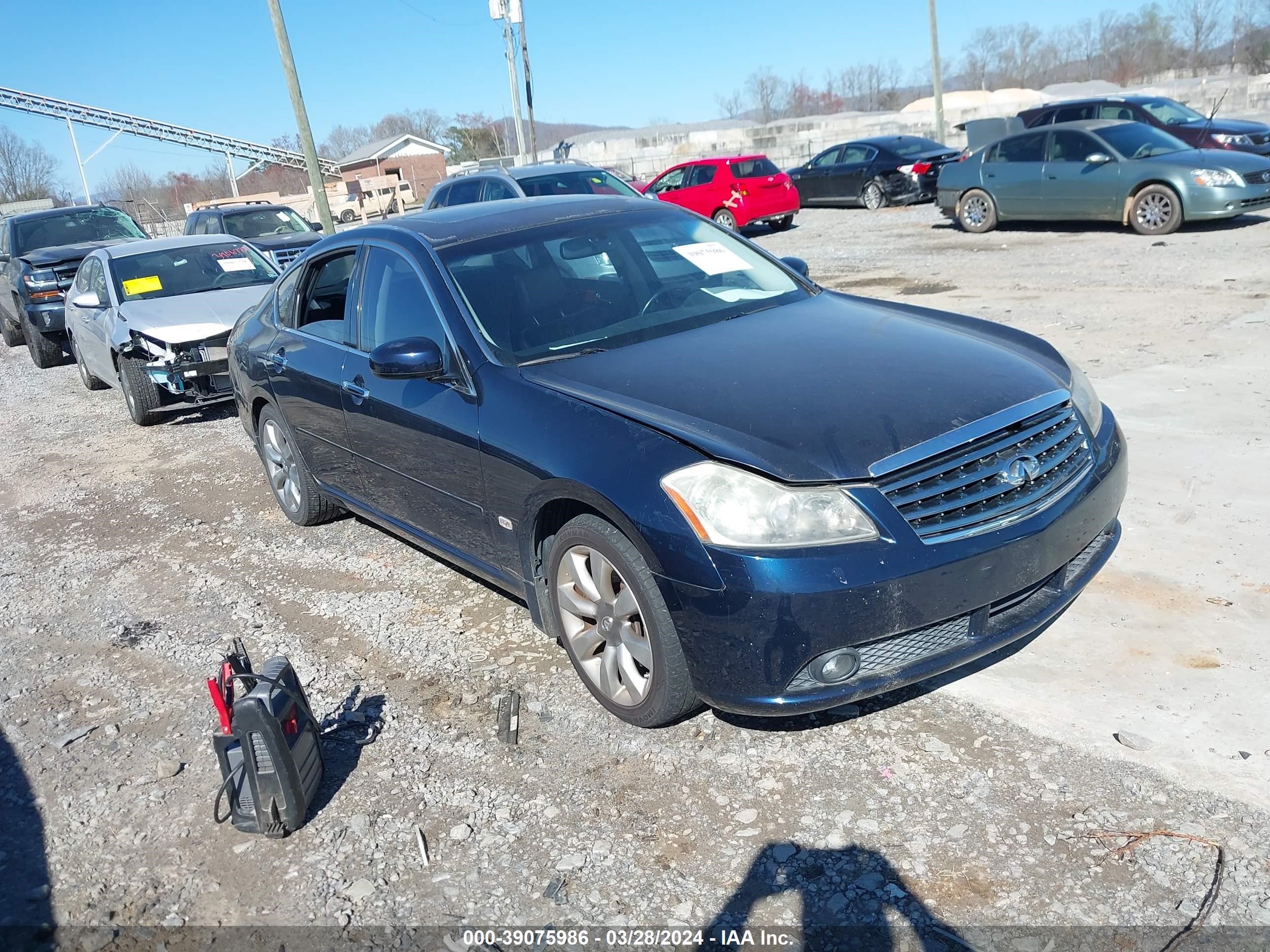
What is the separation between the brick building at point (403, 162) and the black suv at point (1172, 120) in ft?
157

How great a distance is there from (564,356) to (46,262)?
11.7 metres

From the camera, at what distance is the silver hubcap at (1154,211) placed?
12.8m

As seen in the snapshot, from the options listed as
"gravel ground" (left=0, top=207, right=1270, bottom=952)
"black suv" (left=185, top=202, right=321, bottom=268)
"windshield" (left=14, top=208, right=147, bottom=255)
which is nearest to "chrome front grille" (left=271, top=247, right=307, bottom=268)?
"black suv" (left=185, top=202, right=321, bottom=268)

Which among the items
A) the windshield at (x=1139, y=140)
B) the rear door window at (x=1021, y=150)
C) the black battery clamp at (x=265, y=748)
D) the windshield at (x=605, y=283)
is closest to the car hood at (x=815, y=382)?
the windshield at (x=605, y=283)

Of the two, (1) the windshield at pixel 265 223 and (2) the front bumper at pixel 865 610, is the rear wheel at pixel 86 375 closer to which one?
(1) the windshield at pixel 265 223

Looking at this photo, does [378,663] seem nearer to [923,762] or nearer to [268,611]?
[268,611]

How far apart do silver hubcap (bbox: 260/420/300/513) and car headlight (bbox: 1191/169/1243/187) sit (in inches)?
455

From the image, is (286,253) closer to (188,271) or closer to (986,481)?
(188,271)

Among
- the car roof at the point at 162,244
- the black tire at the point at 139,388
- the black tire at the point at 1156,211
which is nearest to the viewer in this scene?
the black tire at the point at 139,388

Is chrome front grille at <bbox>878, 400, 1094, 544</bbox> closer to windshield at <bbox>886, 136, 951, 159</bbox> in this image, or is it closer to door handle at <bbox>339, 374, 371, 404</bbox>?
door handle at <bbox>339, 374, 371, 404</bbox>

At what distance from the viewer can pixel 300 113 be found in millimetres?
→ 16422

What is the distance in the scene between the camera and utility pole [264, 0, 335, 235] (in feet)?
52.2

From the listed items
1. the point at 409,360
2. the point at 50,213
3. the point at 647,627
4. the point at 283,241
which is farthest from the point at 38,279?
the point at 647,627

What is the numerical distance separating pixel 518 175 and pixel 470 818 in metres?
12.2
